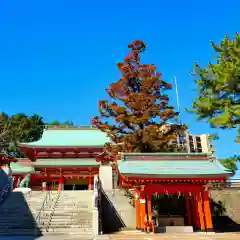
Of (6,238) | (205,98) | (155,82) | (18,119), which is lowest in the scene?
(6,238)

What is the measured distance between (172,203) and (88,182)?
45.6ft

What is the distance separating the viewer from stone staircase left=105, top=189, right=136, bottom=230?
19.9m

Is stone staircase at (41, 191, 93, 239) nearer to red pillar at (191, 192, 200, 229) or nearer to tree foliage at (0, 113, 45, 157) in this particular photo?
red pillar at (191, 192, 200, 229)

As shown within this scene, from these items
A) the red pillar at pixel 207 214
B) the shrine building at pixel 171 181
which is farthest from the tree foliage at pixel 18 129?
the red pillar at pixel 207 214

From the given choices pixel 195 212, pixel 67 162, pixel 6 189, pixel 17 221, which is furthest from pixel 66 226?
pixel 67 162

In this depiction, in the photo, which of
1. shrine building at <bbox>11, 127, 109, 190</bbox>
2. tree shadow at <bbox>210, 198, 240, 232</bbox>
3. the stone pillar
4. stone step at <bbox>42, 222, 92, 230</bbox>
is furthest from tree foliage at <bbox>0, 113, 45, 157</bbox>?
tree shadow at <bbox>210, 198, 240, 232</bbox>

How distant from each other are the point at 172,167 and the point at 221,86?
244 inches

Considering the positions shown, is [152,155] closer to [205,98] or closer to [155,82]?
[205,98]

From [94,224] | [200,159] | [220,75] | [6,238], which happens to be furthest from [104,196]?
[220,75]

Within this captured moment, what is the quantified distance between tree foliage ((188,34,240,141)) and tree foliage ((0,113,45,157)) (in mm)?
45360

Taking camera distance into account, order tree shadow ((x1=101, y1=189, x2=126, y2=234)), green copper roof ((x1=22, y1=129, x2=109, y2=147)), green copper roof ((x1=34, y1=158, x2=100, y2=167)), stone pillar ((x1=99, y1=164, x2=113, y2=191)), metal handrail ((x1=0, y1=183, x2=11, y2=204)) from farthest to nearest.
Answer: green copper roof ((x1=22, y1=129, x2=109, y2=147)) → green copper roof ((x1=34, y1=158, x2=100, y2=167)) → stone pillar ((x1=99, y1=164, x2=113, y2=191)) → metal handrail ((x1=0, y1=183, x2=11, y2=204)) → tree shadow ((x1=101, y1=189, x2=126, y2=234))

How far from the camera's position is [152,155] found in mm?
19344

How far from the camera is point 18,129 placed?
58.0 m

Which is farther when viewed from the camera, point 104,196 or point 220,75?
point 104,196
